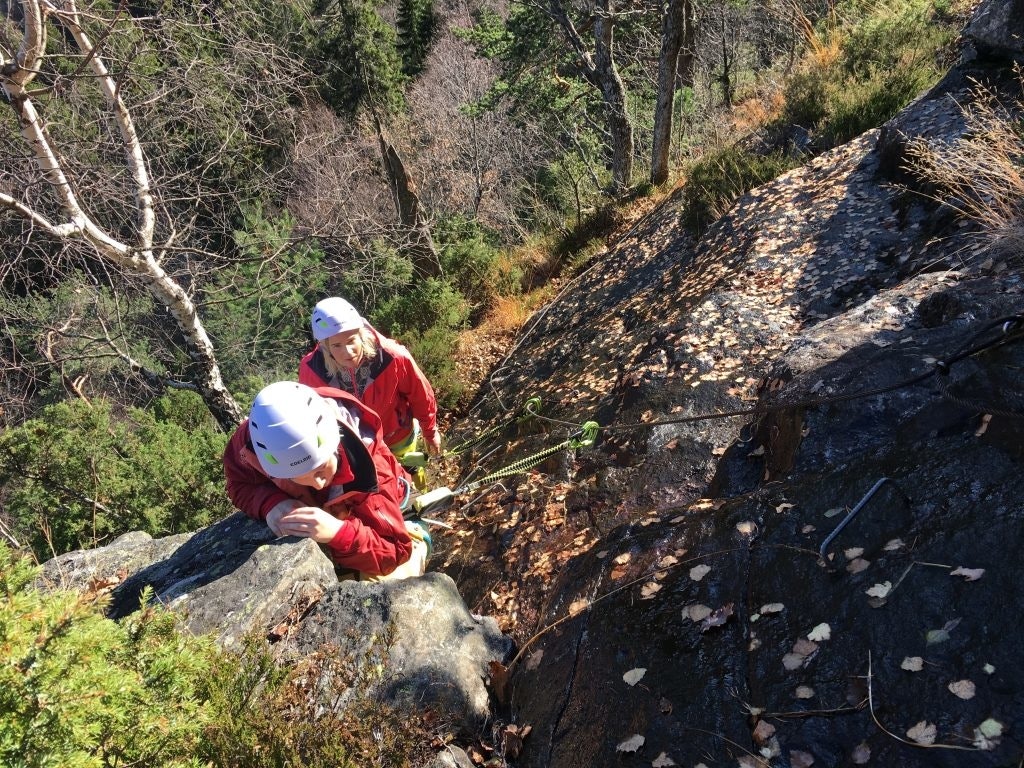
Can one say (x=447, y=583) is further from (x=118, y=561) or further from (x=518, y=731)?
(x=118, y=561)

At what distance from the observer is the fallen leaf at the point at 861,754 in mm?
1923

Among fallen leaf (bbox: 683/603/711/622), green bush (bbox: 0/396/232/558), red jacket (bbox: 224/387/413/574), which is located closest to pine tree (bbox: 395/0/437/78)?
green bush (bbox: 0/396/232/558)

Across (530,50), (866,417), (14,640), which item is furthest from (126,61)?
(530,50)

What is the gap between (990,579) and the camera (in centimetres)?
212

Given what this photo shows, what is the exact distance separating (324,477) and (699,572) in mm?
1685

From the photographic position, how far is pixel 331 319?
3906 mm

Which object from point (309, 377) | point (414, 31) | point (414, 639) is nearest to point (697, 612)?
point (414, 639)

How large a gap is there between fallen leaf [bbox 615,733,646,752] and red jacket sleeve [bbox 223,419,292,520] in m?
1.76

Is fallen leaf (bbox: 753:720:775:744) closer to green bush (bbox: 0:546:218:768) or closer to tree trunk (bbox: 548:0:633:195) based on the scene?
green bush (bbox: 0:546:218:768)

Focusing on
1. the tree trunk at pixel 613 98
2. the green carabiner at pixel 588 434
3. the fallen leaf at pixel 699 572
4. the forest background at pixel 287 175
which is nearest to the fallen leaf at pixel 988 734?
the fallen leaf at pixel 699 572

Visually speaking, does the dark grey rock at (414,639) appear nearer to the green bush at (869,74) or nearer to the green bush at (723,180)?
the green bush at (723,180)

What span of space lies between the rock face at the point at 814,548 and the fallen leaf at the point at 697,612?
0.4 inches

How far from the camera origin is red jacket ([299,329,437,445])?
13.8ft

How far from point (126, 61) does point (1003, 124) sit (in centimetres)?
710
